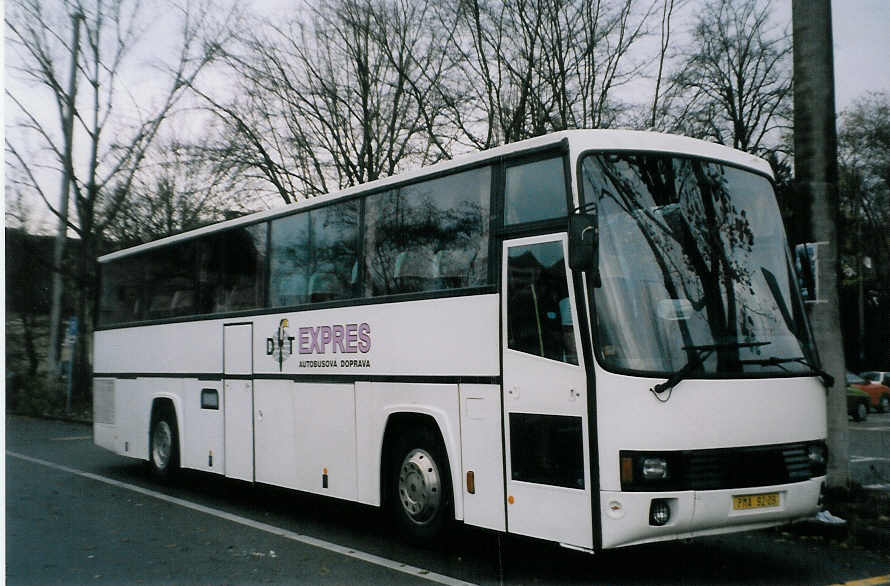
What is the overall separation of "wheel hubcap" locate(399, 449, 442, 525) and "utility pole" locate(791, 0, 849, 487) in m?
4.34

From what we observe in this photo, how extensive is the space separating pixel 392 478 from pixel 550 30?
15825 mm

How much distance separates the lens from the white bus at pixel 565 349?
654 cm

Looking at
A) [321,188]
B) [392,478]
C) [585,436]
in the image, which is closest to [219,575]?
[392,478]

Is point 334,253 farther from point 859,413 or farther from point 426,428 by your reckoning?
point 859,413

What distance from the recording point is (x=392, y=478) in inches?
349

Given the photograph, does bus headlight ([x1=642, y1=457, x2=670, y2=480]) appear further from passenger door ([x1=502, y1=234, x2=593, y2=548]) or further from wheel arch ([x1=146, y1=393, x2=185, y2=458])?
wheel arch ([x1=146, y1=393, x2=185, y2=458])

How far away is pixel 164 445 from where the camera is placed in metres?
13.3

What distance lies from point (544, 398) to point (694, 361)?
1.14 meters

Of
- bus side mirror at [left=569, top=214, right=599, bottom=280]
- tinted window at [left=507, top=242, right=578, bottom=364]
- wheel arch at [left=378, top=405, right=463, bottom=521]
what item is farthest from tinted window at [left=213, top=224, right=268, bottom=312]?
bus side mirror at [left=569, top=214, right=599, bottom=280]

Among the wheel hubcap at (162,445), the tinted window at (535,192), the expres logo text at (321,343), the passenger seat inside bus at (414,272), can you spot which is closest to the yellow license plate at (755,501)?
the tinted window at (535,192)

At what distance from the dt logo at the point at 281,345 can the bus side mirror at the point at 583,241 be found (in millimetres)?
4774

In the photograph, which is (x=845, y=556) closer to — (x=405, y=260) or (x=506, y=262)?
(x=506, y=262)

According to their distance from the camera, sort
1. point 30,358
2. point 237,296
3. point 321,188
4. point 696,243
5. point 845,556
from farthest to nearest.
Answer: point 30,358 → point 321,188 → point 237,296 → point 845,556 → point 696,243

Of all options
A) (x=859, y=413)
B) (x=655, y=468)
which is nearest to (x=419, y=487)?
(x=655, y=468)
